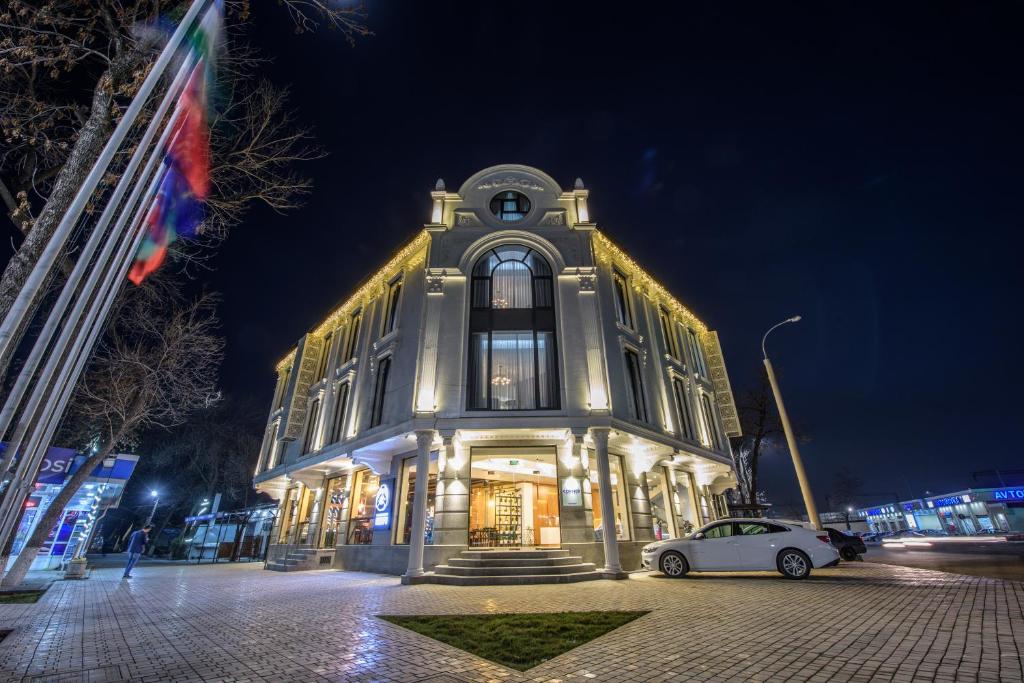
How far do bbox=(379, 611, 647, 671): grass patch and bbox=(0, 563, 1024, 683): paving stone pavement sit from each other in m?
0.22

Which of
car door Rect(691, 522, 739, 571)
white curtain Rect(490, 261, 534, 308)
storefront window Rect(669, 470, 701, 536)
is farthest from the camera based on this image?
storefront window Rect(669, 470, 701, 536)

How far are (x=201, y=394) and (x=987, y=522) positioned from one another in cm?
7528

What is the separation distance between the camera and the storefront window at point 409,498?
13820 mm

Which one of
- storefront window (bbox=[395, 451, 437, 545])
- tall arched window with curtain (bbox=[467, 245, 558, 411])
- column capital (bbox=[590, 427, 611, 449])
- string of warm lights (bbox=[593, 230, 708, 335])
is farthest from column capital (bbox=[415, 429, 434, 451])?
string of warm lights (bbox=[593, 230, 708, 335])

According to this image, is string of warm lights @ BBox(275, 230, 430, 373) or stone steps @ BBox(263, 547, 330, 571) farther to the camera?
string of warm lights @ BBox(275, 230, 430, 373)

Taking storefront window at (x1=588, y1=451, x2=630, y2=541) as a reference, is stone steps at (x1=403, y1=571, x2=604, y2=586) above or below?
below

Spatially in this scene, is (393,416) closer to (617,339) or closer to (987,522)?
(617,339)

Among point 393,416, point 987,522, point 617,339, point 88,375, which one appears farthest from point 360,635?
point 987,522

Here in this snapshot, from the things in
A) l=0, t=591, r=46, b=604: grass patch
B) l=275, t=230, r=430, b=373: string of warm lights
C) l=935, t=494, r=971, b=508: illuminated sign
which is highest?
l=275, t=230, r=430, b=373: string of warm lights

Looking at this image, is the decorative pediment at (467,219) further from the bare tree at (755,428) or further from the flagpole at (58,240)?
the bare tree at (755,428)

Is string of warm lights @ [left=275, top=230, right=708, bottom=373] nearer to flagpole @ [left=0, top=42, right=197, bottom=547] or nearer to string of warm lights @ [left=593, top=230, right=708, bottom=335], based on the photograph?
string of warm lights @ [left=593, top=230, right=708, bottom=335]

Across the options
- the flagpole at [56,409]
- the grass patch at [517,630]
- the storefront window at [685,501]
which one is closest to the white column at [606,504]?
the grass patch at [517,630]

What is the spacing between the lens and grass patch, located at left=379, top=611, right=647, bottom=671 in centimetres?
440

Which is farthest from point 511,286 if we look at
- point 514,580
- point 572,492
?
point 514,580
